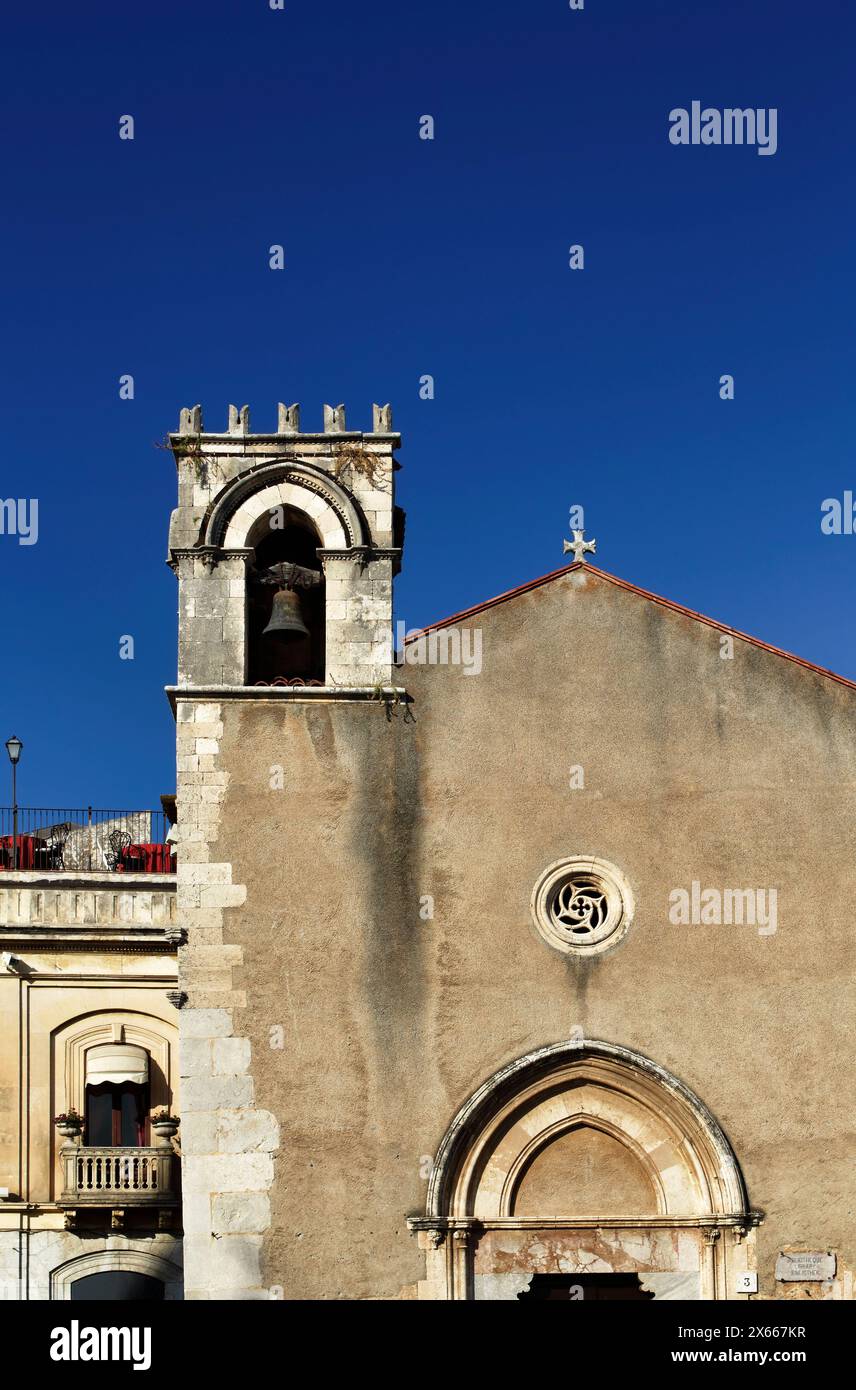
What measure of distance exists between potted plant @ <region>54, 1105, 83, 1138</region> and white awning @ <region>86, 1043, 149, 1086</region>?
0.58 metres

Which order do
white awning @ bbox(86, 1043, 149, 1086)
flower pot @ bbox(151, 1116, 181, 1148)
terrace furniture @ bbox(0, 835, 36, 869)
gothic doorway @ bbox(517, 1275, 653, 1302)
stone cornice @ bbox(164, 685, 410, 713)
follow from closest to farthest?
gothic doorway @ bbox(517, 1275, 653, 1302) < stone cornice @ bbox(164, 685, 410, 713) < flower pot @ bbox(151, 1116, 181, 1148) < white awning @ bbox(86, 1043, 149, 1086) < terrace furniture @ bbox(0, 835, 36, 869)

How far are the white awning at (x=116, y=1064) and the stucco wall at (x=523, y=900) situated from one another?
921 centimetres

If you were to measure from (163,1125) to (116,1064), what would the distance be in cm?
112

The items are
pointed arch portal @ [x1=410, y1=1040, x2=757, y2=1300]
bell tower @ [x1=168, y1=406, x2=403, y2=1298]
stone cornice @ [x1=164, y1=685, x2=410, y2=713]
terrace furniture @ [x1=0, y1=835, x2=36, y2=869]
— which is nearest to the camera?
bell tower @ [x1=168, y1=406, x2=403, y2=1298]

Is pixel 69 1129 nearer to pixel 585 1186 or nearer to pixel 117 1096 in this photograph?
pixel 117 1096

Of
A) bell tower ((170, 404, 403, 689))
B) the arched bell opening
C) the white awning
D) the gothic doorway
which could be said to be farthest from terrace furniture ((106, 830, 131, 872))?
the gothic doorway

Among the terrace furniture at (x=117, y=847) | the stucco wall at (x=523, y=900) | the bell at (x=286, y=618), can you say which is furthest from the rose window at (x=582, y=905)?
the terrace furniture at (x=117, y=847)

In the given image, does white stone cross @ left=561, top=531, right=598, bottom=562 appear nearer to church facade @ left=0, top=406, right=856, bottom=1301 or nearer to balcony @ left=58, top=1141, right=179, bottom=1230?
church facade @ left=0, top=406, right=856, bottom=1301

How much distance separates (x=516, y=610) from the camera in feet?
72.6

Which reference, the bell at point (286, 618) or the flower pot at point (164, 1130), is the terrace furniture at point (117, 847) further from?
the bell at point (286, 618)

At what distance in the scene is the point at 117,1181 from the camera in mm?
28953

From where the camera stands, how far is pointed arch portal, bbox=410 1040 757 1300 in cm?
2050

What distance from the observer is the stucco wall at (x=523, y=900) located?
2058 centimetres
